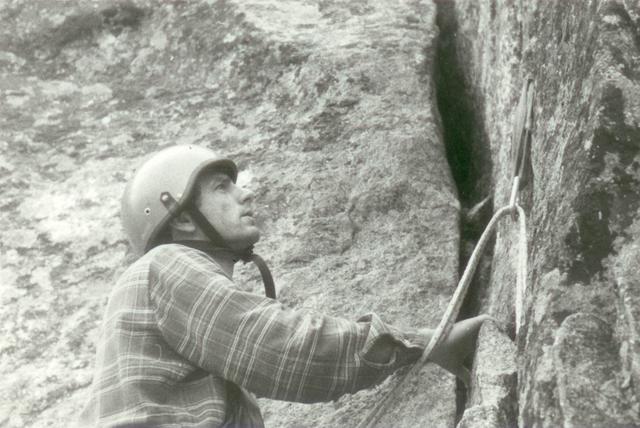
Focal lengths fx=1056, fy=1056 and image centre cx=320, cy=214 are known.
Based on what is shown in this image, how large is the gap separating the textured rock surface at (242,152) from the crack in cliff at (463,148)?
0.35 ft

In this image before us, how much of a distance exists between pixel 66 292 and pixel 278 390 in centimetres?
166

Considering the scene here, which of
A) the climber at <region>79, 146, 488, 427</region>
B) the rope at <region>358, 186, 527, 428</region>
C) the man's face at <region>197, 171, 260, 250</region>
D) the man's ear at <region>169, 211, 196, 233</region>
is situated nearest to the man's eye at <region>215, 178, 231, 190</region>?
the man's face at <region>197, 171, 260, 250</region>

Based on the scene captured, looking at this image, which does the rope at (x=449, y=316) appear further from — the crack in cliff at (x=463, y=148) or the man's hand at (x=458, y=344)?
the crack in cliff at (x=463, y=148)

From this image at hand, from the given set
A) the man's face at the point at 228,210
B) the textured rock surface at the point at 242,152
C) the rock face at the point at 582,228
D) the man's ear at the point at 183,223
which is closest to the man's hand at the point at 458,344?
the rock face at the point at 582,228

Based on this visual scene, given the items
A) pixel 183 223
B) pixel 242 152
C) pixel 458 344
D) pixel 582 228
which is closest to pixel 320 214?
pixel 242 152

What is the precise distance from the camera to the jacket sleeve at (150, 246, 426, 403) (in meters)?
→ 3.07

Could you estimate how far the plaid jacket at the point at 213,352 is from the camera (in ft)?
10.1

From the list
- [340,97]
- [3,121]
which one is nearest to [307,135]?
[340,97]

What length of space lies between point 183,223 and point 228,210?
6.5 inches

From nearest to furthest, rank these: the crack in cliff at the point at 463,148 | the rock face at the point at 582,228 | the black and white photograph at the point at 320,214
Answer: the rock face at the point at 582,228 < the black and white photograph at the point at 320,214 < the crack in cliff at the point at 463,148

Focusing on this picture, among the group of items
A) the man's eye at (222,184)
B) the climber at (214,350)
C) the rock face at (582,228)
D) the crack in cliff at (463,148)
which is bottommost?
the crack in cliff at (463,148)

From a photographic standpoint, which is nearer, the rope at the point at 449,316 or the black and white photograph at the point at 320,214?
the black and white photograph at the point at 320,214

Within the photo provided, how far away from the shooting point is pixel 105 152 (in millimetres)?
5035

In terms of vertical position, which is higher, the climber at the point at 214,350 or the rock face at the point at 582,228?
the rock face at the point at 582,228
